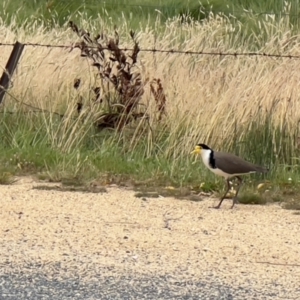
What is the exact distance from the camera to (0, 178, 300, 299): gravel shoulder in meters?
4.79

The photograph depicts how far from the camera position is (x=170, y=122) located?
339 inches

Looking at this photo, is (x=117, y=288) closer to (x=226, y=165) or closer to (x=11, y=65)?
(x=226, y=165)

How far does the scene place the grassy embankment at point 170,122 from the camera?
7695mm

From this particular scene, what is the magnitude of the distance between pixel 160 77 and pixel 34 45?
1615mm

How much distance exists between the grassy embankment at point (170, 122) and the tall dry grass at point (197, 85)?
1 cm

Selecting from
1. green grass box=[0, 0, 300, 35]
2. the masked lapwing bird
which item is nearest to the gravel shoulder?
the masked lapwing bird

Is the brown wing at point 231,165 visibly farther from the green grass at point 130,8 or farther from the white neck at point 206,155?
the green grass at point 130,8

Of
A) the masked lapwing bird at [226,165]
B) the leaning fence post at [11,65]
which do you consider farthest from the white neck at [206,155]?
the leaning fence post at [11,65]

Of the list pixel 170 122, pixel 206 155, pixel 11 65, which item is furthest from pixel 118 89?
pixel 206 155

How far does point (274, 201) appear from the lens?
7.04 meters

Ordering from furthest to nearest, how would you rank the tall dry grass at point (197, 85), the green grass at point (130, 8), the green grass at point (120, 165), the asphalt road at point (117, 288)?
1. the green grass at point (130, 8)
2. the tall dry grass at point (197, 85)
3. the green grass at point (120, 165)
4. the asphalt road at point (117, 288)

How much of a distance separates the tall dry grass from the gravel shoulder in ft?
4.60

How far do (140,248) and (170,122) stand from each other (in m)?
3.22

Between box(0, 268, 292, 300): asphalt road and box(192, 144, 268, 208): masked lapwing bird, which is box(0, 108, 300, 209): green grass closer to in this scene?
box(192, 144, 268, 208): masked lapwing bird
